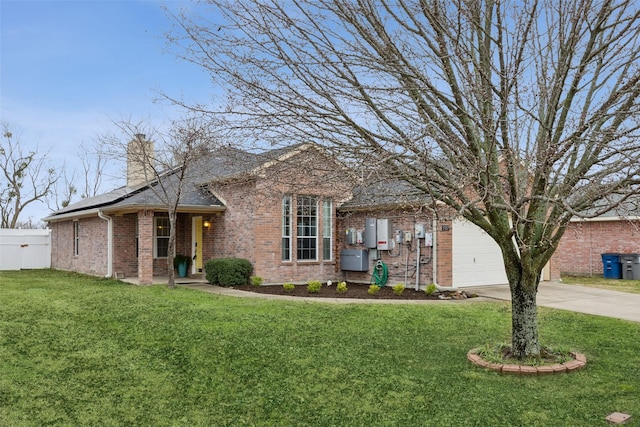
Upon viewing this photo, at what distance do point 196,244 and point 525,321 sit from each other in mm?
13724

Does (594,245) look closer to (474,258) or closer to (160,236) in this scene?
(474,258)

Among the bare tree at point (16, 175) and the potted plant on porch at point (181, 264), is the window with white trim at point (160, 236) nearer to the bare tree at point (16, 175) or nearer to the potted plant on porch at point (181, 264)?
the potted plant on porch at point (181, 264)

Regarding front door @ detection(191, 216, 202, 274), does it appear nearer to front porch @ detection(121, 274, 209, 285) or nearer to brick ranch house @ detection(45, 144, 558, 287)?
brick ranch house @ detection(45, 144, 558, 287)

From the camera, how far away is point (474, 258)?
14766mm

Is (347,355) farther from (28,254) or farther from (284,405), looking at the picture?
(28,254)

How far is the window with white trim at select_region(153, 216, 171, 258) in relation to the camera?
60.0 feet

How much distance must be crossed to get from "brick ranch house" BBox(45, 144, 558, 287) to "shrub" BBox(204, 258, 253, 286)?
0.97 feet

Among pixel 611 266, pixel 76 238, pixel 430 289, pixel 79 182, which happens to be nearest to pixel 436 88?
pixel 430 289

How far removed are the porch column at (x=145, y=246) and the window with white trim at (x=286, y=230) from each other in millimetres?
3927

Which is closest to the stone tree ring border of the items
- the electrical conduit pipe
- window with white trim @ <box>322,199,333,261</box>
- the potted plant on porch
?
the electrical conduit pipe

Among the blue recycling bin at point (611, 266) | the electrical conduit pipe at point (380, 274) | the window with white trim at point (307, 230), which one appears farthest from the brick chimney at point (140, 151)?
the blue recycling bin at point (611, 266)

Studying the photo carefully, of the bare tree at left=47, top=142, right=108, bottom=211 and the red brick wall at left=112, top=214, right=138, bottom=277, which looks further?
the bare tree at left=47, top=142, right=108, bottom=211

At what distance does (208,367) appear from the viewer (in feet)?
20.8

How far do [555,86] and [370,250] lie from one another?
1046 cm
